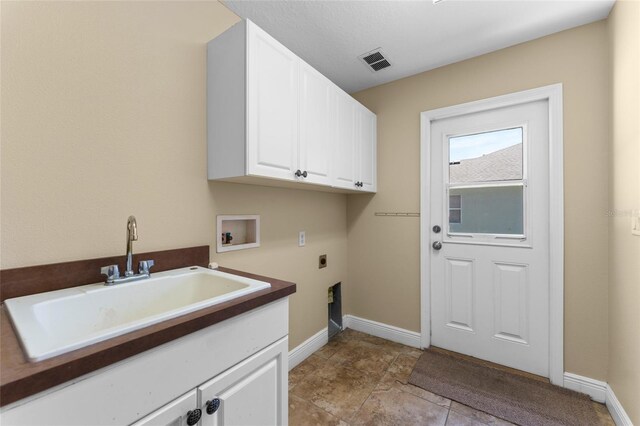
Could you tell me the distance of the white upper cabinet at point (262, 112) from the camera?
4.45 feet

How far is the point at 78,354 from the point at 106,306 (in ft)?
1.66

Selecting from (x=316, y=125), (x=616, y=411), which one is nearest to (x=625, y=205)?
(x=616, y=411)

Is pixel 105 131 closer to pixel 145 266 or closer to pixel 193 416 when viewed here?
pixel 145 266

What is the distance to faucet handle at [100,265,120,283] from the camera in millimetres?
1065

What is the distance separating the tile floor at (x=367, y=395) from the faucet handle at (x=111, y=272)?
121cm

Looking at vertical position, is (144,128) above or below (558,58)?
below

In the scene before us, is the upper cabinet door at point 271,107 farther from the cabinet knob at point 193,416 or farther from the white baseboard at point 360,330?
the white baseboard at point 360,330

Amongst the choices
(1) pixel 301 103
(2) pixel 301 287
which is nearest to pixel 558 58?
(1) pixel 301 103

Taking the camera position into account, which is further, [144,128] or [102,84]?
[144,128]

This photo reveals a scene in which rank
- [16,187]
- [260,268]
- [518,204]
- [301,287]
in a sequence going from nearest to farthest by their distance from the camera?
1. [16,187]
2. [260,268]
3. [518,204]
4. [301,287]

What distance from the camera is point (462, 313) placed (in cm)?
224

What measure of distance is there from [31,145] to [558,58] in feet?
9.41

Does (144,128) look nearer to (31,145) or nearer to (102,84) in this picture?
(102,84)

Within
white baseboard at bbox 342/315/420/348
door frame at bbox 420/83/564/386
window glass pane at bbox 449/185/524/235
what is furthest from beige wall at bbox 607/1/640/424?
white baseboard at bbox 342/315/420/348
